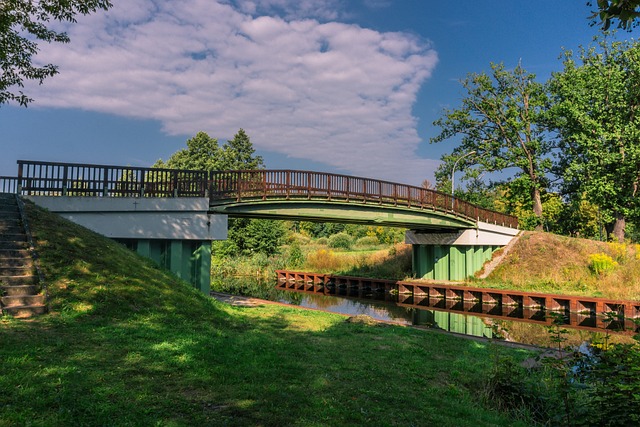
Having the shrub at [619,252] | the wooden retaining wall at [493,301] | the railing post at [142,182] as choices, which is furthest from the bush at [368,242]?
the railing post at [142,182]

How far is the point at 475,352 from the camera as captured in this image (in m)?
10.3

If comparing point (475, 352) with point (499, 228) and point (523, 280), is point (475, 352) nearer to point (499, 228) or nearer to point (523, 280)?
point (523, 280)

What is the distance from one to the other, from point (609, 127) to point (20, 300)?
39176mm

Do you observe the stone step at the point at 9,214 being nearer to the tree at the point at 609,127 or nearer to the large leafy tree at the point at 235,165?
the large leafy tree at the point at 235,165

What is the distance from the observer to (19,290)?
27.8 ft

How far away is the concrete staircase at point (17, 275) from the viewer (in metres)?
8.09

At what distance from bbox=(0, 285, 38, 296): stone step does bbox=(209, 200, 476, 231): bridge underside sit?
28.3 ft

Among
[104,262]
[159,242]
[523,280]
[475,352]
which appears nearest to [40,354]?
[104,262]

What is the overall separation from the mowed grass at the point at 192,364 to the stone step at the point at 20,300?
0.28 m

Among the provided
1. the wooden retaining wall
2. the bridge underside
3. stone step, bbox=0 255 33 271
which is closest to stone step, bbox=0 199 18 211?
stone step, bbox=0 255 33 271

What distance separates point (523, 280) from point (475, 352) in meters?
19.8

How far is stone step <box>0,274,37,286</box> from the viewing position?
8.63 meters

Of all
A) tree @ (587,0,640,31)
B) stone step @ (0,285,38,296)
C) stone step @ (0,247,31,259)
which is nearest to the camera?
tree @ (587,0,640,31)

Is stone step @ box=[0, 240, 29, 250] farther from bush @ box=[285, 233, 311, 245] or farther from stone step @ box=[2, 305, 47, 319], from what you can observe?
bush @ box=[285, 233, 311, 245]
